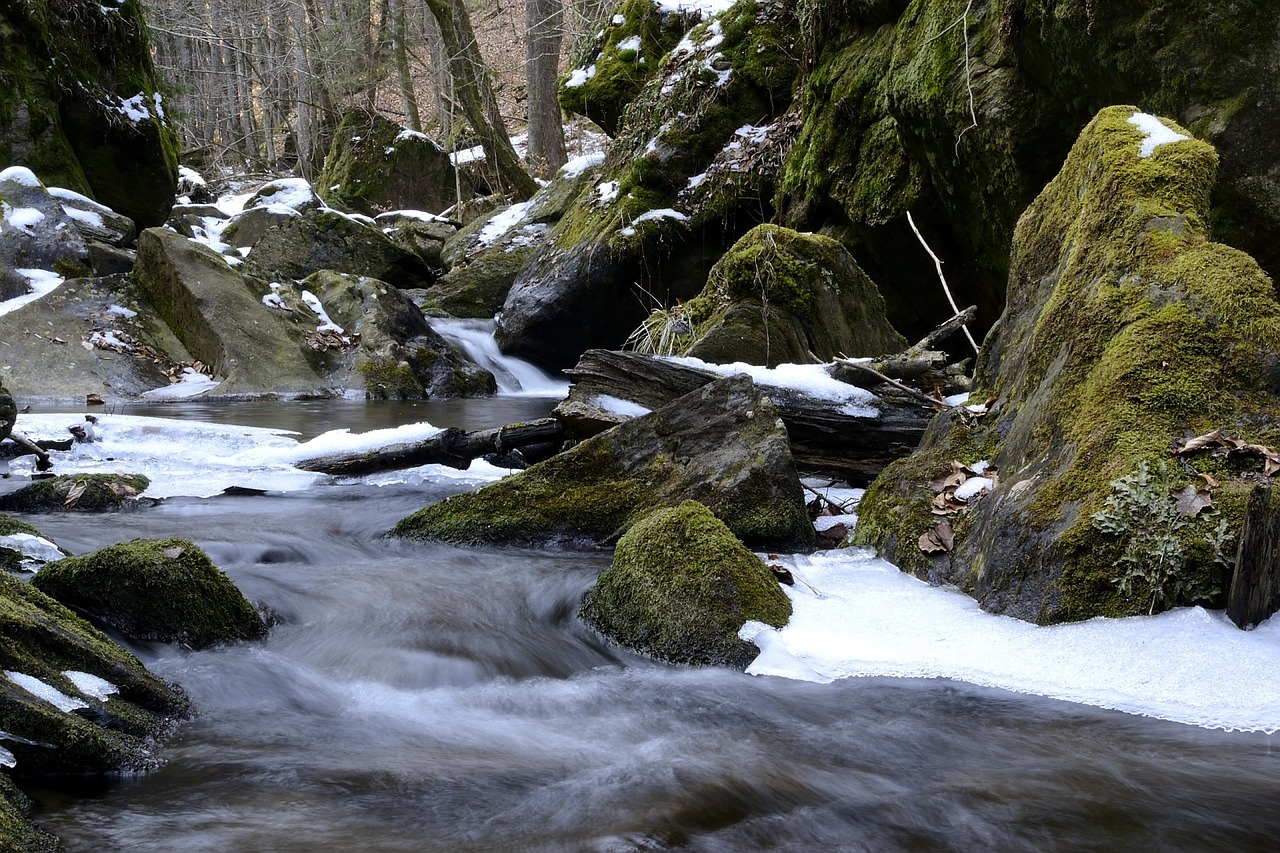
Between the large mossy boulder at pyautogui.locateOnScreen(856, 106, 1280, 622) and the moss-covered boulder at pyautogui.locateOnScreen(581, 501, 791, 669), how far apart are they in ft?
2.79

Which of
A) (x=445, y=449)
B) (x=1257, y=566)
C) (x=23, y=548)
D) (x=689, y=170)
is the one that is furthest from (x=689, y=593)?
(x=689, y=170)

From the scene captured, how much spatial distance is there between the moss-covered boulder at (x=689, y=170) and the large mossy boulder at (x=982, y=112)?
571 mm

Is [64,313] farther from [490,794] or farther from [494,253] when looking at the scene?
[490,794]

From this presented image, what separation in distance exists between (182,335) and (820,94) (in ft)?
30.0

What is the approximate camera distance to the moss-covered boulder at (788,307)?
295 inches

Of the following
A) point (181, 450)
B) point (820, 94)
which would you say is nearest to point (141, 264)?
point (181, 450)

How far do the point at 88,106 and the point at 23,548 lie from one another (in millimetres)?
13486

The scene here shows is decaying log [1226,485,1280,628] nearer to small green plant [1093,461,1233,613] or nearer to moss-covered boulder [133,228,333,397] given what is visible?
small green plant [1093,461,1233,613]

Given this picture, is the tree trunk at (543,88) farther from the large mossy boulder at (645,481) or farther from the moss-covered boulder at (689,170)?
the large mossy boulder at (645,481)

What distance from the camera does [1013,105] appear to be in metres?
6.64

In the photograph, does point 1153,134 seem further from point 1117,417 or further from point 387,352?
point 387,352

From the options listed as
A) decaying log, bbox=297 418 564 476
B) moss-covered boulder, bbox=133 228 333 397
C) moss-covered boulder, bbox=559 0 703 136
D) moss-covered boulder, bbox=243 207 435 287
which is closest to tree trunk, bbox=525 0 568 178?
moss-covered boulder, bbox=559 0 703 136

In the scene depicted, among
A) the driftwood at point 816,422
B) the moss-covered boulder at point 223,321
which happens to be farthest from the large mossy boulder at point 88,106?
the driftwood at point 816,422

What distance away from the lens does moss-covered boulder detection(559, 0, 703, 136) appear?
14.3 m
